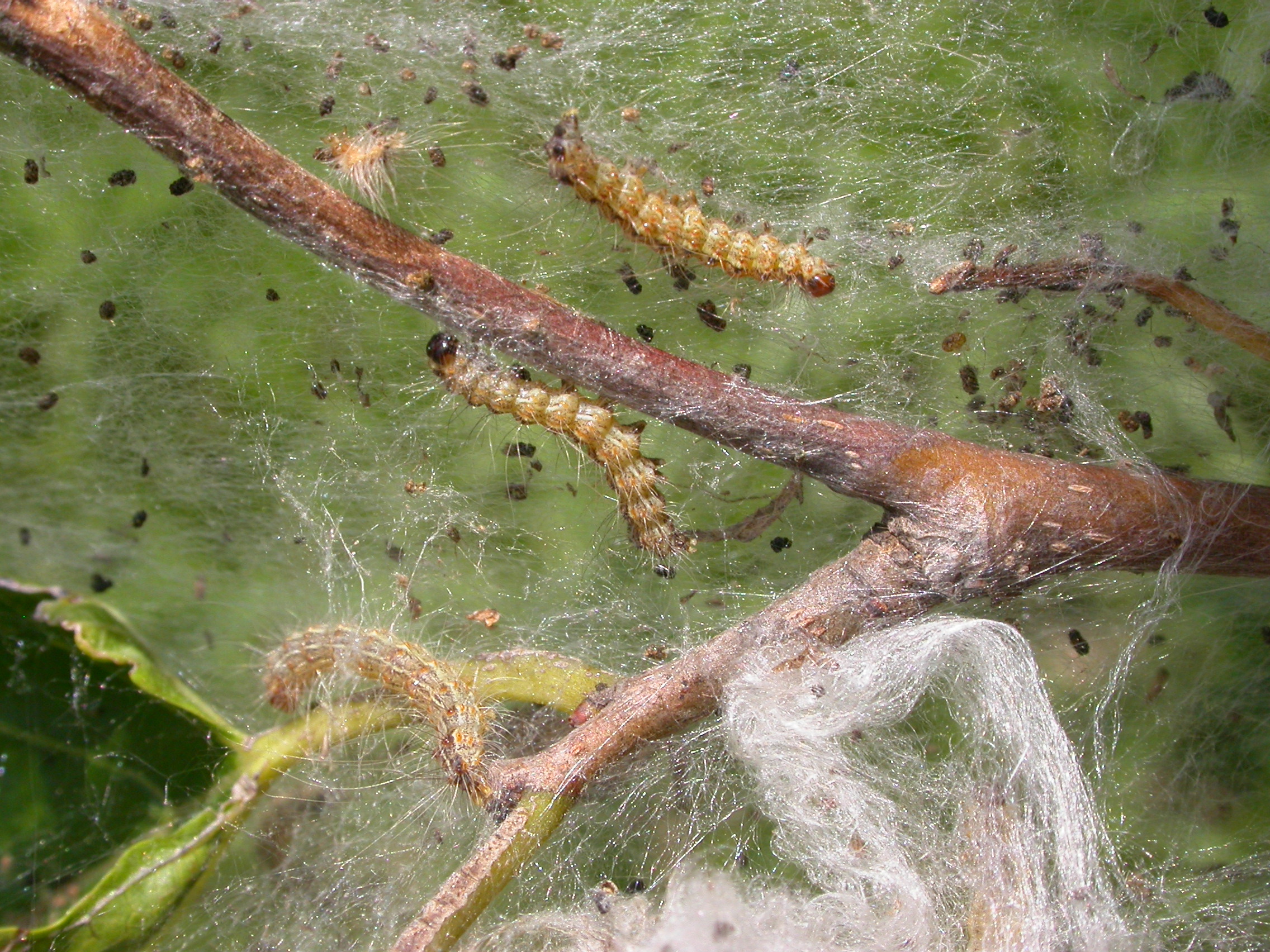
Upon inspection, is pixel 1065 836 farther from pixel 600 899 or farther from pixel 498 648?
pixel 498 648

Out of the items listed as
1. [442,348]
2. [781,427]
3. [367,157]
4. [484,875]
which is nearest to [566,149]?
[367,157]

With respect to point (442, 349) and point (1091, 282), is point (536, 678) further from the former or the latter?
point (1091, 282)

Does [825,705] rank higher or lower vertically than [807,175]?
lower

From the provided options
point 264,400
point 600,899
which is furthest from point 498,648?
point 264,400

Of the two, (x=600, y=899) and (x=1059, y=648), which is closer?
(x=600, y=899)

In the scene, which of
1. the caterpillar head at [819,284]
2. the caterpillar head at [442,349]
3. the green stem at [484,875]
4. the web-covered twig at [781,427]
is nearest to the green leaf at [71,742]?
the green stem at [484,875]

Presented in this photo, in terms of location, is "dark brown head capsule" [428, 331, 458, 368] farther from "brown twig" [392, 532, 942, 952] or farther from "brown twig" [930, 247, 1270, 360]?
"brown twig" [930, 247, 1270, 360]

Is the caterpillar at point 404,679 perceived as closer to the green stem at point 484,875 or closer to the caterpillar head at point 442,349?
the green stem at point 484,875
